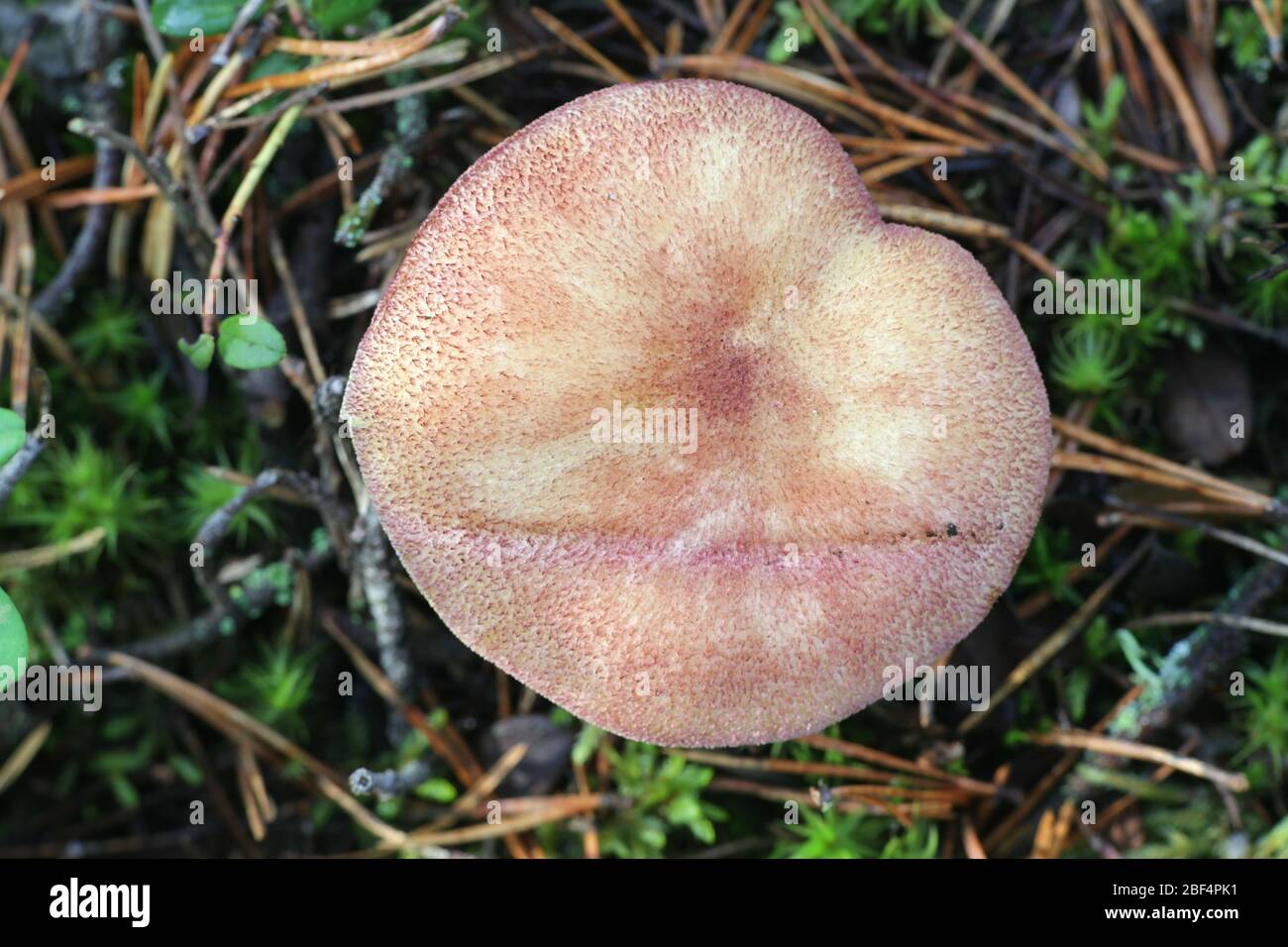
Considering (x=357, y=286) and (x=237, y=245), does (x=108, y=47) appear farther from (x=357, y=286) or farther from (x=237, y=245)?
(x=357, y=286)

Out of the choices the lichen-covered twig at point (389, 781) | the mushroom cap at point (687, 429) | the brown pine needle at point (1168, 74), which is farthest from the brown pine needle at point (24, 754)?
the brown pine needle at point (1168, 74)

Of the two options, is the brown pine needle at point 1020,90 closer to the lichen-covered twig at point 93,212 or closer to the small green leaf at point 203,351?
the small green leaf at point 203,351

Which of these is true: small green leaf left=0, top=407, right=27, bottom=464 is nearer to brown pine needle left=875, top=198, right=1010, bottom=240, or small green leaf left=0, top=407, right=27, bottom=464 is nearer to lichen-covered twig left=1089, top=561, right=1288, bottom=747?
brown pine needle left=875, top=198, right=1010, bottom=240

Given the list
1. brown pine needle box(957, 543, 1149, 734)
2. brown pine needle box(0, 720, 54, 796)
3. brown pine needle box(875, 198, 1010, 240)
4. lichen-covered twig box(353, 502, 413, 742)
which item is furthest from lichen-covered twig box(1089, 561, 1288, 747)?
brown pine needle box(0, 720, 54, 796)
